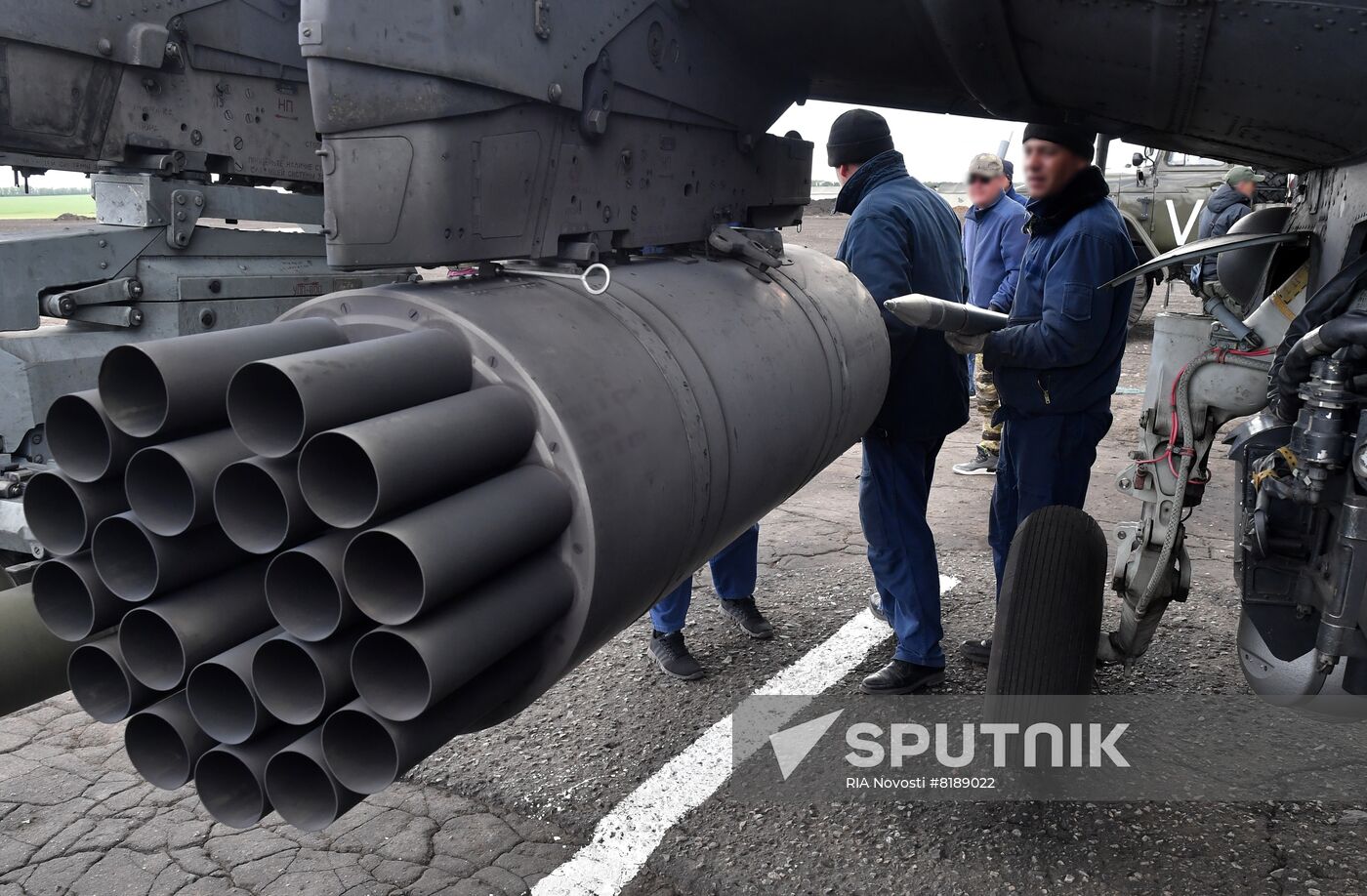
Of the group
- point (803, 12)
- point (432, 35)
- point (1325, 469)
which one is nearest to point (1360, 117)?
point (1325, 469)

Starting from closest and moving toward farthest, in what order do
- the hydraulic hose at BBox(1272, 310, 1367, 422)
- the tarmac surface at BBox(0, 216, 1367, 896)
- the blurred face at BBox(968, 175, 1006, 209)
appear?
the hydraulic hose at BBox(1272, 310, 1367, 422) → the tarmac surface at BBox(0, 216, 1367, 896) → the blurred face at BBox(968, 175, 1006, 209)

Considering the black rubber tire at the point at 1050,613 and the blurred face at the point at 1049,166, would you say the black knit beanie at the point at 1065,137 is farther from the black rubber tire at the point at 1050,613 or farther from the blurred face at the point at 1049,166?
the black rubber tire at the point at 1050,613

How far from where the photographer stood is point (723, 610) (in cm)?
431

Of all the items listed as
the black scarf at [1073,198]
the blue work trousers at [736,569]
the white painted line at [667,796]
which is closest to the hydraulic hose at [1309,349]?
the black scarf at [1073,198]

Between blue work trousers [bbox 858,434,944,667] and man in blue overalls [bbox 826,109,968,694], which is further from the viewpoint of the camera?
blue work trousers [bbox 858,434,944,667]

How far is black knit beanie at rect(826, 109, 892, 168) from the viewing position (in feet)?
12.3

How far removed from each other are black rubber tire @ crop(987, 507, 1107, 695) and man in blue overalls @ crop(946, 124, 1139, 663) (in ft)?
1.92

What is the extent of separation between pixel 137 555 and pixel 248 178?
4.28 meters

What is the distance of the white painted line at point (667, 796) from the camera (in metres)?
2.62

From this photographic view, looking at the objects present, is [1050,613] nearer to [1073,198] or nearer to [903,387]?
[903,387]

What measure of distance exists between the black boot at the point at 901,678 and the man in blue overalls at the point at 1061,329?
655mm

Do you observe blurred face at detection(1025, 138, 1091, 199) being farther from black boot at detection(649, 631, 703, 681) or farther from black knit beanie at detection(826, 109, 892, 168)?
black boot at detection(649, 631, 703, 681)

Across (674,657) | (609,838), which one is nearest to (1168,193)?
(674,657)

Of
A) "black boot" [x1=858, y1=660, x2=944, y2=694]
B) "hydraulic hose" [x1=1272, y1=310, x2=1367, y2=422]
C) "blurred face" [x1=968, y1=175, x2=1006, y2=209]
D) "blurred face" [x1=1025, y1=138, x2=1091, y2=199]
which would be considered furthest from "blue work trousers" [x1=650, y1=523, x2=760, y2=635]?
"blurred face" [x1=968, y1=175, x2=1006, y2=209]
